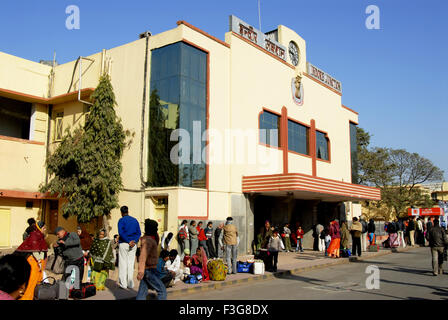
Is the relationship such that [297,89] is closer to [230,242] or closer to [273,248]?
[273,248]

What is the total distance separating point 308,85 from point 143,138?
13.7 m

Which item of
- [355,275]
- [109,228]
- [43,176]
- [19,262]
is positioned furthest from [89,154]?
[19,262]

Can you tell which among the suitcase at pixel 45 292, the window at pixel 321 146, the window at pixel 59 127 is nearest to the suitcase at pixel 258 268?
the suitcase at pixel 45 292

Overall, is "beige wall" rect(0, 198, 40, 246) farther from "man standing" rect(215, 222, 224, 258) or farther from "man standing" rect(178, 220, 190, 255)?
"man standing" rect(215, 222, 224, 258)

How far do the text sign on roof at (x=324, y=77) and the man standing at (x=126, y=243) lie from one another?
70.4 feet

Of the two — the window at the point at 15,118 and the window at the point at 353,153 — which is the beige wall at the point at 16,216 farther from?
the window at the point at 353,153

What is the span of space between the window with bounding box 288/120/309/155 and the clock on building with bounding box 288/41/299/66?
14.1 ft

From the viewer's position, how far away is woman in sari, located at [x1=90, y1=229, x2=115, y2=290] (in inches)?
392

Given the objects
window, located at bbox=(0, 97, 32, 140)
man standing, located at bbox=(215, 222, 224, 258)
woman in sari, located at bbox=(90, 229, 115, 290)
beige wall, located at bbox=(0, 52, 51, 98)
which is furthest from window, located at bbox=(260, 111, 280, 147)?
woman in sari, located at bbox=(90, 229, 115, 290)

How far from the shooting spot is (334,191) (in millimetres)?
22516

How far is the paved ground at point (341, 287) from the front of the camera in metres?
9.52
